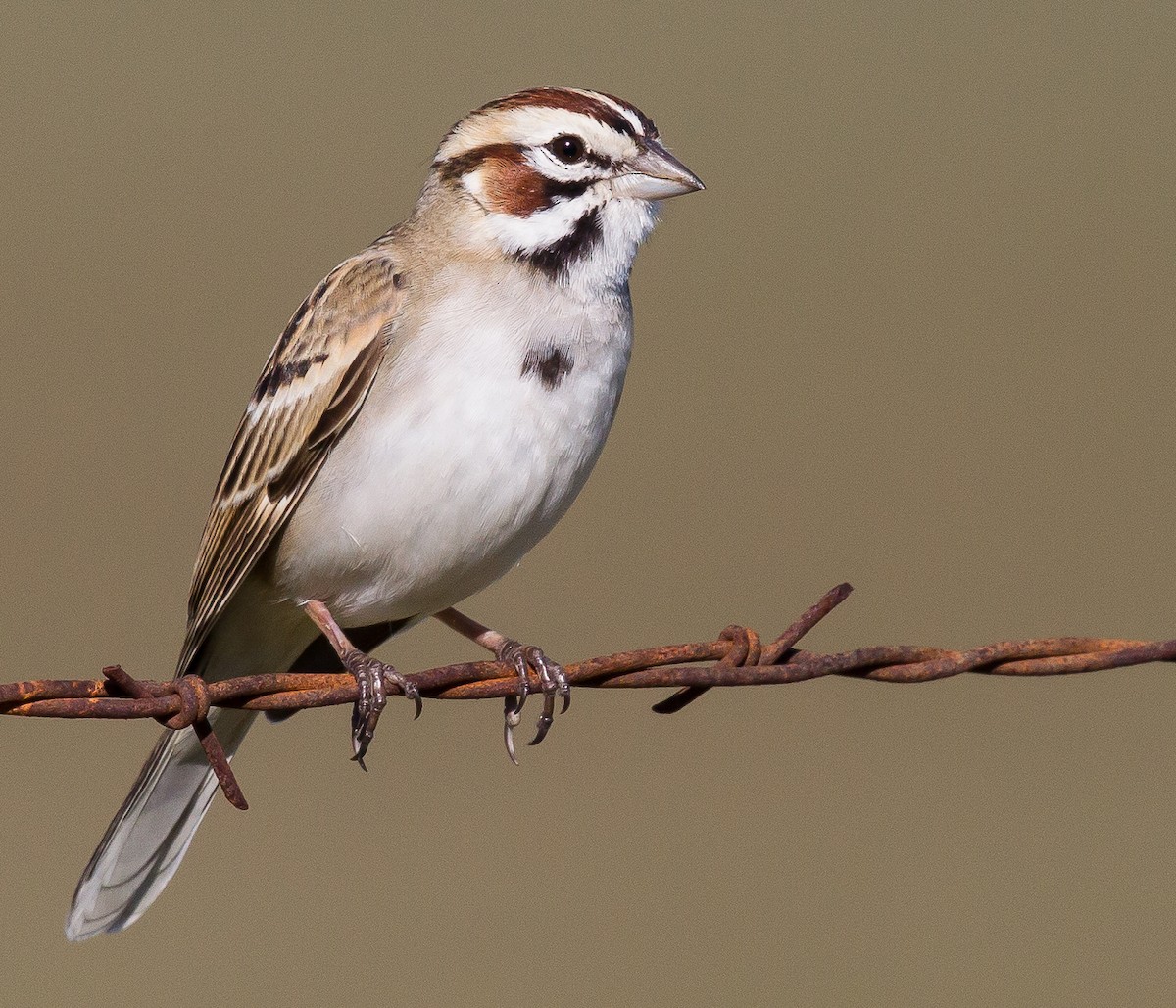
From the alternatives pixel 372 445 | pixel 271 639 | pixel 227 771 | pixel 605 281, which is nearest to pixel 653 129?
pixel 605 281

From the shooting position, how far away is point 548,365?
3.68 m

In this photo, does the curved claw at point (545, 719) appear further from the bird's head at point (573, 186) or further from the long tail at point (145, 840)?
the bird's head at point (573, 186)

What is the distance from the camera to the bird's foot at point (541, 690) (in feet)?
11.8

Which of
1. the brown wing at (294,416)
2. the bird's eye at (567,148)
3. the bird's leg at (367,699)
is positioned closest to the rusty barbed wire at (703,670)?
the bird's leg at (367,699)

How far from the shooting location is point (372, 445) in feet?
12.1

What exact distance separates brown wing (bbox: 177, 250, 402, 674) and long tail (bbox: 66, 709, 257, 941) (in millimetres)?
247

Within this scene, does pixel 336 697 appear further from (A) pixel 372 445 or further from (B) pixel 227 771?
(A) pixel 372 445

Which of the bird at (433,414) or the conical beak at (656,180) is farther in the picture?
the conical beak at (656,180)

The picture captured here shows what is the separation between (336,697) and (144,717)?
1.06ft

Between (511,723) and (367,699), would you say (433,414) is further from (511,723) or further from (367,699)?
(511,723)

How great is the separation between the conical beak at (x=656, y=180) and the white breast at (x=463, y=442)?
0.85 ft

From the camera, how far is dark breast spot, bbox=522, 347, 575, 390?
3.66m

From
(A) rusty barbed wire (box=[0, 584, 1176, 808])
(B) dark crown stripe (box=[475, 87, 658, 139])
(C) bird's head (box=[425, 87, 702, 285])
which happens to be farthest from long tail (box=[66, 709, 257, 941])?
(B) dark crown stripe (box=[475, 87, 658, 139])

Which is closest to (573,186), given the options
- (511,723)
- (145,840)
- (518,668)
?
(518,668)
